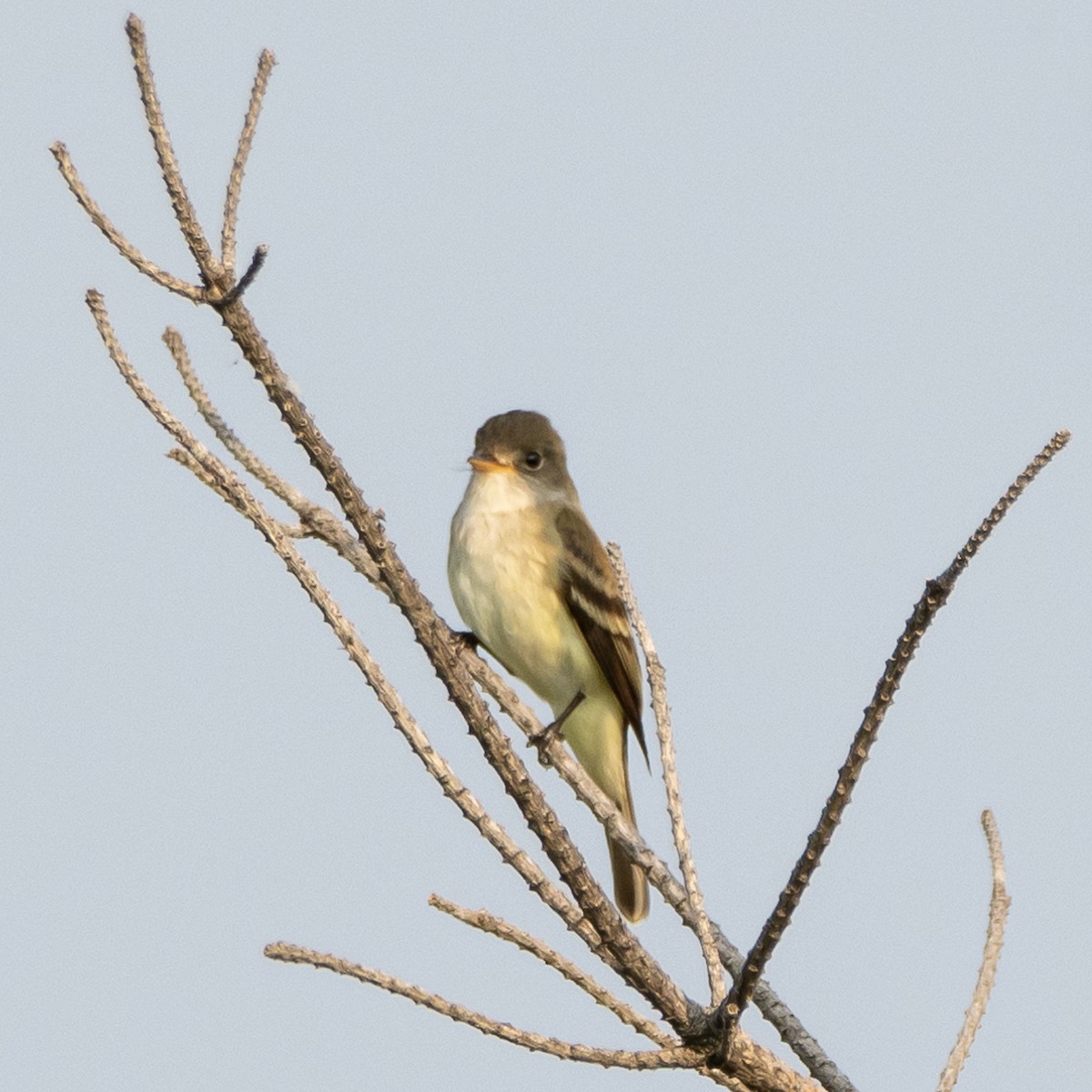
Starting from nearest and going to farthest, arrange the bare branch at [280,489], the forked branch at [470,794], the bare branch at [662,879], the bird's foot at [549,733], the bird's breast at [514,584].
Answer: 1. the forked branch at [470,794]
2. the bare branch at [662,879]
3. the bare branch at [280,489]
4. the bird's foot at [549,733]
5. the bird's breast at [514,584]

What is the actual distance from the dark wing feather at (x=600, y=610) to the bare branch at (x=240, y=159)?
4292 millimetres

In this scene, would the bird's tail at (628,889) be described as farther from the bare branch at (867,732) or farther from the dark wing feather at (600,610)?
the bare branch at (867,732)

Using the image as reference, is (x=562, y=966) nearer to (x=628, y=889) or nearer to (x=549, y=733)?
(x=549, y=733)

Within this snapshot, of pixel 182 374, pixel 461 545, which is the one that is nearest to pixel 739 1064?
pixel 182 374

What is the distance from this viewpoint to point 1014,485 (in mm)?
2994

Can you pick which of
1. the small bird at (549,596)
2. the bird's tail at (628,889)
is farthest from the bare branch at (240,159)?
the bird's tail at (628,889)

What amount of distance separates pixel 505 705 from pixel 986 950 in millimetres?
2060

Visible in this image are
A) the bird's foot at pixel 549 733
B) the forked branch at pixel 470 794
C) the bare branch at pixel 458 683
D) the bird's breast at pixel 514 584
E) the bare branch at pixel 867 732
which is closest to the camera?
the bare branch at pixel 867 732

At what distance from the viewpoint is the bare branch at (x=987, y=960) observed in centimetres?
352

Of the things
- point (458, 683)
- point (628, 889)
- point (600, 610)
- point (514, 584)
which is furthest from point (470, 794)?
point (628, 889)

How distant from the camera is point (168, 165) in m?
3.29

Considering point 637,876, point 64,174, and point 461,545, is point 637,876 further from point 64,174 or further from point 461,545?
point 64,174

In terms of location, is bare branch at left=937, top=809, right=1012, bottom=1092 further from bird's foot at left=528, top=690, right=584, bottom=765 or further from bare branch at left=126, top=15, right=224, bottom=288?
bare branch at left=126, top=15, right=224, bottom=288

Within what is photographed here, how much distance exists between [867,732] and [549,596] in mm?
4459
